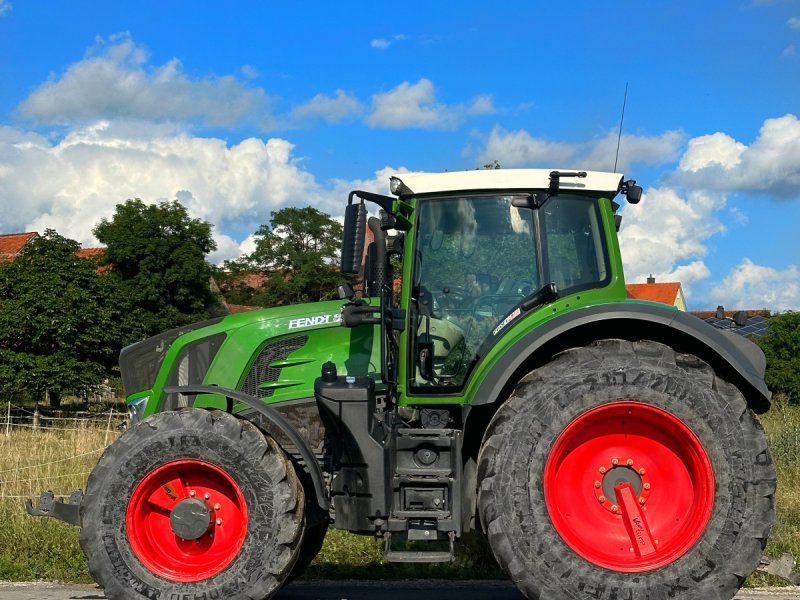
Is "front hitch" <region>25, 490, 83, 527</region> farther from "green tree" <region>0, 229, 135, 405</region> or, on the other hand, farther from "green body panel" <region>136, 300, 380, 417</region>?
"green tree" <region>0, 229, 135, 405</region>

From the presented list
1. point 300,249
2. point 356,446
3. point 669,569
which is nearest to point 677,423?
point 669,569

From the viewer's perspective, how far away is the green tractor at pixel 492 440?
5.15 meters

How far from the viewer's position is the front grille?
636 cm

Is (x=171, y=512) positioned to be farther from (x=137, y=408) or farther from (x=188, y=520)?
(x=137, y=408)

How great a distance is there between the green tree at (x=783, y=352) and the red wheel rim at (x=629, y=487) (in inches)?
1262

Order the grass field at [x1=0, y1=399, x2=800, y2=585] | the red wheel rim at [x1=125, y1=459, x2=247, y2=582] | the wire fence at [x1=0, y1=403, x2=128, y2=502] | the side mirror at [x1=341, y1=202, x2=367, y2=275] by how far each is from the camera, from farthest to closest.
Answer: the wire fence at [x1=0, y1=403, x2=128, y2=502]
the grass field at [x1=0, y1=399, x2=800, y2=585]
the red wheel rim at [x1=125, y1=459, x2=247, y2=582]
the side mirror at [x1=341, y1=202, x2=367, y2=275]

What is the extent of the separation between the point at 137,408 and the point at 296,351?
51.3 inches

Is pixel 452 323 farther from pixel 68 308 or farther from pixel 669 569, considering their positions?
pixel 68 308

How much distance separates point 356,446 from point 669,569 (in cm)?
190

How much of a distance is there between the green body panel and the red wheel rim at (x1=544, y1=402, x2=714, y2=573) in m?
1.56

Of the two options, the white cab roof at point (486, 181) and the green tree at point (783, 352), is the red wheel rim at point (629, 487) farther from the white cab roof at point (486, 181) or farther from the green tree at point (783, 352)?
the green tree at point (783, 352)

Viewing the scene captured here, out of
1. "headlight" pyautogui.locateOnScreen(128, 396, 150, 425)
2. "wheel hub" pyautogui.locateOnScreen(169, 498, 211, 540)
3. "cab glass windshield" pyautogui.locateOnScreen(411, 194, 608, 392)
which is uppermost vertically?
"cab glass windshield" pyautogui.locateOnScreen(411, 194, 608, 392)

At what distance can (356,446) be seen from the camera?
559 cm

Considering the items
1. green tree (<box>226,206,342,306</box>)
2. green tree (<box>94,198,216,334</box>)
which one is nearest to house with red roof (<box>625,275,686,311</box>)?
green tree (<box>226,206,342,306</box>)
